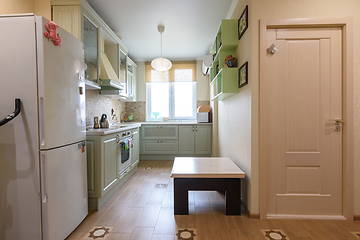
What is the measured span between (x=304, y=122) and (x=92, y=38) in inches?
107

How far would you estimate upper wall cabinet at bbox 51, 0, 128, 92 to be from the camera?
2.16 metres

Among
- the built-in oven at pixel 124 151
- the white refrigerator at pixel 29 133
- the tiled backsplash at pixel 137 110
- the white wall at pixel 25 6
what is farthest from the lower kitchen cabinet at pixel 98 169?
the tiled backsplash at pixel 137 110

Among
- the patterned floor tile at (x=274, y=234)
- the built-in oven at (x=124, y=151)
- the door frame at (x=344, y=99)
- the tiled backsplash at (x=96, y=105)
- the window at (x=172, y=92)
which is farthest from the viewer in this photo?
the window at (x=172, y=92)

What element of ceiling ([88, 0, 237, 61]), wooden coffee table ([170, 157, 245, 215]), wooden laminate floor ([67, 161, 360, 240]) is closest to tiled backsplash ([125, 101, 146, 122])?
ceiling ([88, 0, 237, 61])

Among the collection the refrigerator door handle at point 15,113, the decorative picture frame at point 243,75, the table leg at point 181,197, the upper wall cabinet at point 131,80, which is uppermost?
the upper wall cabinet at point 131,80

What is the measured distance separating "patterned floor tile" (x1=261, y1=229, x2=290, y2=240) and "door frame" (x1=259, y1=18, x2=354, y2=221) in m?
0.20

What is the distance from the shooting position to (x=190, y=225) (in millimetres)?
1774

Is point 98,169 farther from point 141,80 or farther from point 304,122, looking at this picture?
point 141,80

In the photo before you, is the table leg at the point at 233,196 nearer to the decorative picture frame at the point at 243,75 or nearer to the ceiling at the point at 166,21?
the decorative picture frame at the point at 243,75

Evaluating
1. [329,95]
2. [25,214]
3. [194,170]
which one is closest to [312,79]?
[329,95]

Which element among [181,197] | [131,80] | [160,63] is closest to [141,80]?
[131,80]

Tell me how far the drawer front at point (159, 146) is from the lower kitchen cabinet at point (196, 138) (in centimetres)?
21

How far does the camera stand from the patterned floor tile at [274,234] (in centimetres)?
156

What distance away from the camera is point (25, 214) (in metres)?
1.38
